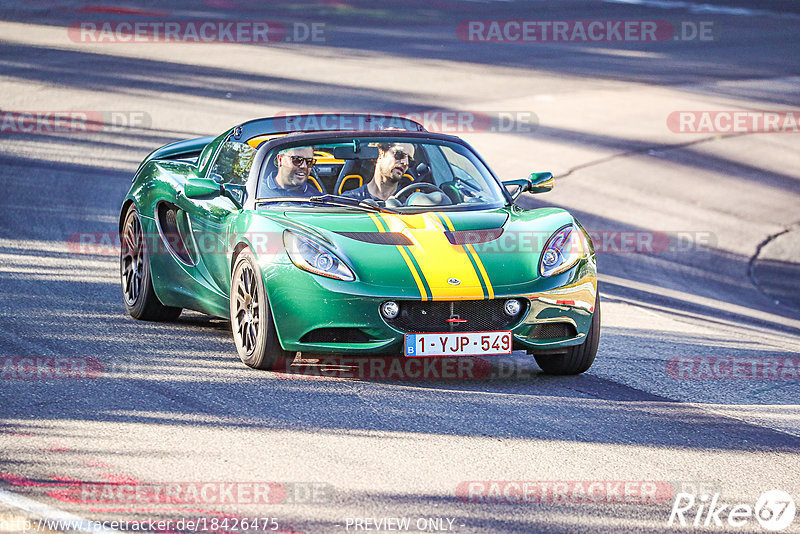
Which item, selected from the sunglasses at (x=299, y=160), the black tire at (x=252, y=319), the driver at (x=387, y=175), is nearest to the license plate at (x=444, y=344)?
the black tire at (x=252, y=319)

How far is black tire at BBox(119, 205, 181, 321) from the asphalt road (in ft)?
0.46

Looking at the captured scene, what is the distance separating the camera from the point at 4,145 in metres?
16.2

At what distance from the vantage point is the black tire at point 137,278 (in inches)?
352

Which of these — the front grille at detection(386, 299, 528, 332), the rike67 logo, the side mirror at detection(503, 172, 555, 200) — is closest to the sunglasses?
the side mirror at detection(503, 172, 555, 200)

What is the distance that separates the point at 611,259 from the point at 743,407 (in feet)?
23.3

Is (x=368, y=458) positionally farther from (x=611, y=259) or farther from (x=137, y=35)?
(x=137, y=35)

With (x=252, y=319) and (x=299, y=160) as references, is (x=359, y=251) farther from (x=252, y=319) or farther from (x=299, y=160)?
(x=299, y=160)

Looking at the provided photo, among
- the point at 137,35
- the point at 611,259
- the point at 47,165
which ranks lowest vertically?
the point at 611,259

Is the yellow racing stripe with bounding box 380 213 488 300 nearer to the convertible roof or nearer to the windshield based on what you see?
the windshield

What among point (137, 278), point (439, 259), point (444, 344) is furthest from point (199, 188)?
point (444, 344)

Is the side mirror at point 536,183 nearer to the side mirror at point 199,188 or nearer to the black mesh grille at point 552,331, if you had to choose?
the black mesh grille at point 552,331

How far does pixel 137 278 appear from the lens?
9.18m

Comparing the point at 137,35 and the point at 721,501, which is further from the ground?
the point at 137,35

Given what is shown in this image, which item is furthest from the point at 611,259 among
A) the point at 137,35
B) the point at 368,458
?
the point at 137,35
